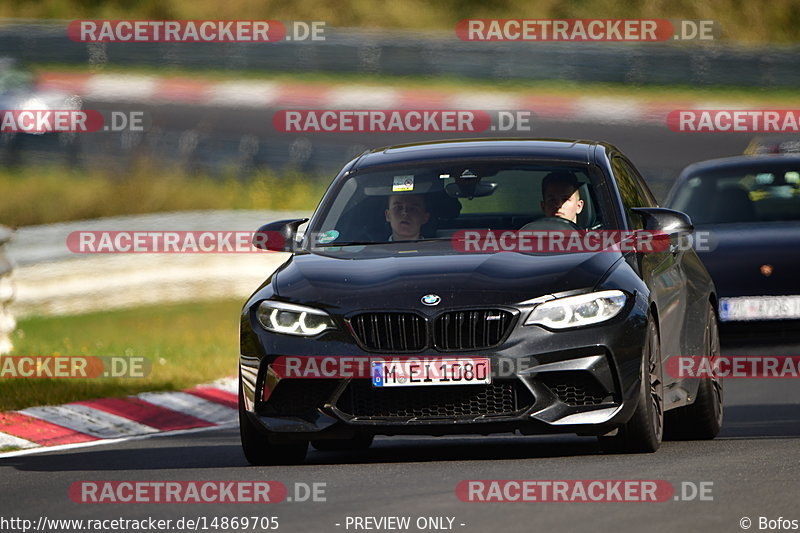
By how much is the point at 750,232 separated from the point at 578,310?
259 inches

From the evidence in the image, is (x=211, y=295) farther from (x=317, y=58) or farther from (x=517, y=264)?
(x=317, y=58)

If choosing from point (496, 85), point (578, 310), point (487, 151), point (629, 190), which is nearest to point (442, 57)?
point (496, 85)

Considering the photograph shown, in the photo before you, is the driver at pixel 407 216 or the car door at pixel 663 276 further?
the driver at pixel 407 216

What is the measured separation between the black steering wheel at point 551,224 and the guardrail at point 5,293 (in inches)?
218

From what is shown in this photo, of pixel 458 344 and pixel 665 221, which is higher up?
pixel 665 221

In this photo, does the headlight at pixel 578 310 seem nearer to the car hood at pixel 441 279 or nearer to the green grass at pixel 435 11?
the car hood at pixel 441 279

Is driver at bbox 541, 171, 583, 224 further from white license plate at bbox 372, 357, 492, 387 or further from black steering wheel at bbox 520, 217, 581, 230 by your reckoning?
white license plate at bbox 372, 357, 492, 387

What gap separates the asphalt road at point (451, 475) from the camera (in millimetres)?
7176

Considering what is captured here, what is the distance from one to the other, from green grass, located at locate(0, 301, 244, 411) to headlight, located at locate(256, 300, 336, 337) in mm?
3573

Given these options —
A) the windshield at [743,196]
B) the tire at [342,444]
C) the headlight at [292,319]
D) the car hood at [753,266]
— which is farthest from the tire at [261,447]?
the windshield at [743,196]

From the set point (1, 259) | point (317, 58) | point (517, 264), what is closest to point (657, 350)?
point (517, 264)

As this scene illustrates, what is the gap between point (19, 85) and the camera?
32.8 meters

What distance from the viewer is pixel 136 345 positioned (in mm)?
17328

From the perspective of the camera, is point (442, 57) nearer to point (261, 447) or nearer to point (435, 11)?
point (435, 11)
